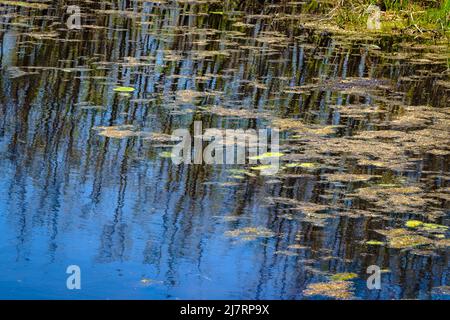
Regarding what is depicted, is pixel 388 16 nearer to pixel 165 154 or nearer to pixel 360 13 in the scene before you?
pixel 360 13

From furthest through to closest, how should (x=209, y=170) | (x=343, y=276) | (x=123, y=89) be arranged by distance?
(x=123, y=89) < (x=209, y=170) < (x=343, y=276)

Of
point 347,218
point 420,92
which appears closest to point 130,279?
point 347,218

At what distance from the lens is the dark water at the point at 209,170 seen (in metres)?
3.44

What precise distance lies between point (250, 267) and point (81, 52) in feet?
11.6

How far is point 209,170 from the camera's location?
4.48 meters

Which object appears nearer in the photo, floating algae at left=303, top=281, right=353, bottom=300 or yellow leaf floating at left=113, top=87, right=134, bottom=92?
floating algae at left=303, top=281, right=353, bottom=300

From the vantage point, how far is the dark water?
136 inches

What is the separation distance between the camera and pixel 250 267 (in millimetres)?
3488

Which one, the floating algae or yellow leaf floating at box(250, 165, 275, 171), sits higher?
yellow leaf floating at box(250, 165, 275, 171)

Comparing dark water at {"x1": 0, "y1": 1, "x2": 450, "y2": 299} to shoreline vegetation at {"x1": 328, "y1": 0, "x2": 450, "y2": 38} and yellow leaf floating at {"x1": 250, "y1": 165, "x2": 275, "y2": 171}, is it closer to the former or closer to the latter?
yellow leaf floating at {"x1": 250, "y1": 165, "x2": 275, "y2": 171}

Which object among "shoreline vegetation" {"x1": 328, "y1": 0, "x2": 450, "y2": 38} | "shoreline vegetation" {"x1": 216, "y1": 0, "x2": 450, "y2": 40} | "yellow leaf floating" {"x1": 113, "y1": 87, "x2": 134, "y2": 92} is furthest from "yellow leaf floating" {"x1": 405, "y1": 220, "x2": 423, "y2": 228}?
"shoreline vegetation" {"x1": 328, "y1": 0, "x2": 450, "y2": 38}

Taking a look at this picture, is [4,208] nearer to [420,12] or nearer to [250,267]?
[250,267]

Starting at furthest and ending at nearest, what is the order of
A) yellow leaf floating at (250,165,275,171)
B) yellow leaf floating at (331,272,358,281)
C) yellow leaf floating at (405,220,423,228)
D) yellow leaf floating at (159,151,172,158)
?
yellow leaf floating at (159,151,172,158) → yellow leaf floating at (250,165,275,171) → yellow leaf floating at (405,220,423,228) → yellow leaf floating at (331,272,358,281)

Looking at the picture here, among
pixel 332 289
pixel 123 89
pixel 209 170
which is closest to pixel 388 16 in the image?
pixel 123 89
